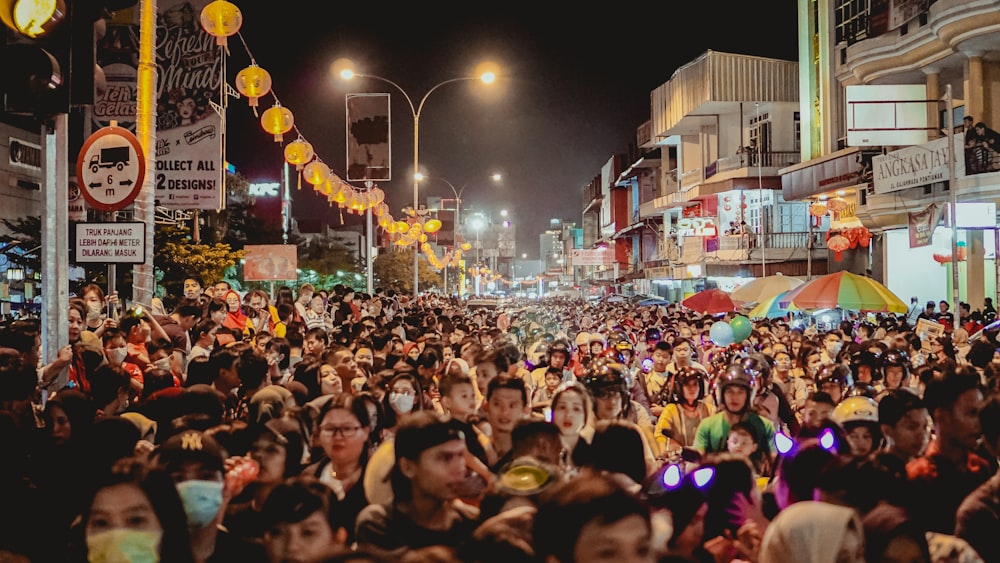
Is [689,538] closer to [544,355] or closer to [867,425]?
[867,425]

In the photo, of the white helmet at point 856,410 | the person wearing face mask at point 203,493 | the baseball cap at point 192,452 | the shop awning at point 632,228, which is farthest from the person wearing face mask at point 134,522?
the shop awning at point 632,228

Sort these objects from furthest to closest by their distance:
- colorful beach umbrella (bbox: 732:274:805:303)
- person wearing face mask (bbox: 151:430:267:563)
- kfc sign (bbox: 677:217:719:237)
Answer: kfc sign (bbox: 677:217:719:237)
colorful beach umbrella (bbox: 732:274:805:303)
person wearing face mask (bbox: 151:430:267:563)

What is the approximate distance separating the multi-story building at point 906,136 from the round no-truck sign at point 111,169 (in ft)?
47.6

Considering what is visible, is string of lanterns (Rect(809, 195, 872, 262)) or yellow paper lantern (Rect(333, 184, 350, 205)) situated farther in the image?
string of lanterns (Rect(809, 195, 872, 262))

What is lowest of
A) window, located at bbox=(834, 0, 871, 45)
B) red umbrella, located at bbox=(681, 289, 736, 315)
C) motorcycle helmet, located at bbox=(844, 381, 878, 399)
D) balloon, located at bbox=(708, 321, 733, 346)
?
motorcycle helmet, located at bbox=(844, 381, 878, 399)

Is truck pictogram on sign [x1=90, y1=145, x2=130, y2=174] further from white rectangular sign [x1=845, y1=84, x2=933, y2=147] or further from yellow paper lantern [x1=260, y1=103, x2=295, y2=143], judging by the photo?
white rectangular sign [x1=845, y1=84, x2=933, y2=147]

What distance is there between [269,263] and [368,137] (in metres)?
4.62

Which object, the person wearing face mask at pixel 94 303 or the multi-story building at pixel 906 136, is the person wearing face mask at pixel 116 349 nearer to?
the person wearing face mask at pixel 94 303

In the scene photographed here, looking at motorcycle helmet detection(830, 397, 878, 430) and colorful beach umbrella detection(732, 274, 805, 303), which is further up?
colorful beach umbrella detection(732, 274, 805, 303)

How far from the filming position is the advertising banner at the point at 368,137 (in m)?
17.4

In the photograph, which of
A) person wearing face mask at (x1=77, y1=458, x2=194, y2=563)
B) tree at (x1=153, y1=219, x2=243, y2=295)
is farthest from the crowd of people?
tree at (x1=153, y1=219, x2=243, y2=295)

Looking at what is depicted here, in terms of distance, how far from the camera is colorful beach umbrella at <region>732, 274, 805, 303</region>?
720 inches

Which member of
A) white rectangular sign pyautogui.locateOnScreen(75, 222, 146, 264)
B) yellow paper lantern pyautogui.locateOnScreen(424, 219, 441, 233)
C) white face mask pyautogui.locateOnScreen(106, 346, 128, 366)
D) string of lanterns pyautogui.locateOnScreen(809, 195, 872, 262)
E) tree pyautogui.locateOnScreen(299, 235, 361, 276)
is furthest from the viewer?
tree pyautogui.locateOnScreen(299, 235, 361, 276)

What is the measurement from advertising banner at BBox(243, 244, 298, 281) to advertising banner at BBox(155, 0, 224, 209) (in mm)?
5118
